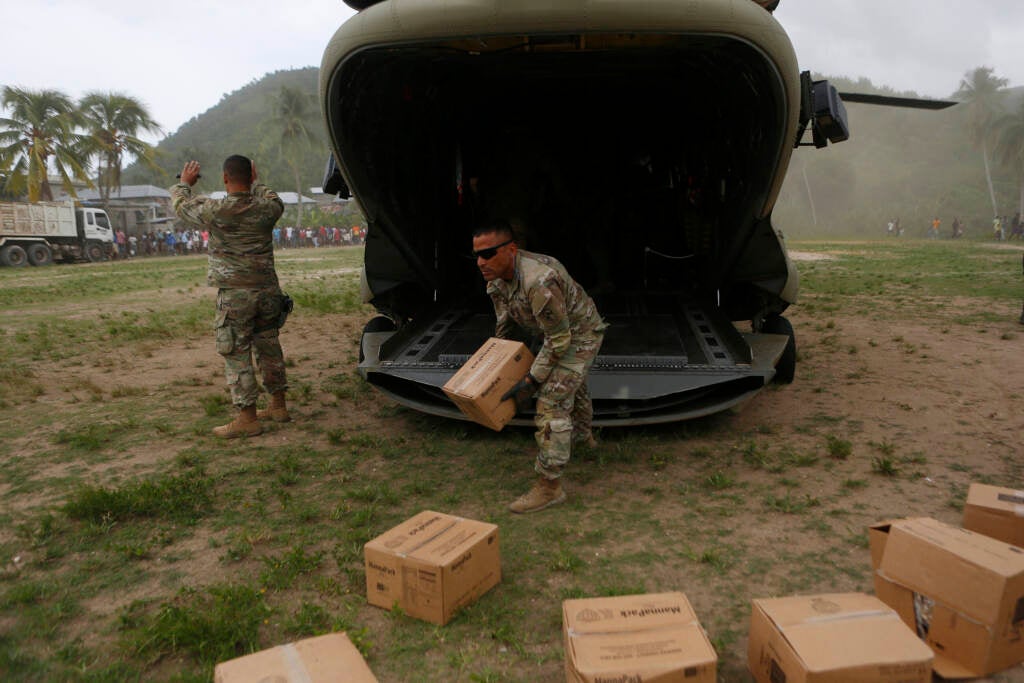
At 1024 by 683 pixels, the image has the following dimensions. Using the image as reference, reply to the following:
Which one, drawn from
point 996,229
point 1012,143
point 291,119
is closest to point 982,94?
point 1012,143

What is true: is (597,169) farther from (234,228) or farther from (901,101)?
(234,228)

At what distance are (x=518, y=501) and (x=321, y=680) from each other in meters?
1.72

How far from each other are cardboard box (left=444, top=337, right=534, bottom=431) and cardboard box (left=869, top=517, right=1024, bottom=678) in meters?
1.71

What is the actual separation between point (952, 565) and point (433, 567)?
167 centimetres

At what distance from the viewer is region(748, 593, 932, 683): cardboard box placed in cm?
187

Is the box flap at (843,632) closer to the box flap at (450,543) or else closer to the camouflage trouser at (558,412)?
the box flap at (450,543)

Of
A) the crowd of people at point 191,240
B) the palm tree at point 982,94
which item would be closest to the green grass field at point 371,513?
the crowd of people at point 191,240

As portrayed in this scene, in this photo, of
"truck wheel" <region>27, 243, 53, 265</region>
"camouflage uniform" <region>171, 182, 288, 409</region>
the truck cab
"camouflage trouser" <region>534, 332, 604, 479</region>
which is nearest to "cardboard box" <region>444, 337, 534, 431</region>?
"camouflage trouser" <region>534, 332, 604, 479</region>

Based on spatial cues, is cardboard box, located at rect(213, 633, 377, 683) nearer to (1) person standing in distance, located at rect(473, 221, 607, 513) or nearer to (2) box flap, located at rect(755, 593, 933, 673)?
(2) box flap, located at rect(755, 593, 933, 673)

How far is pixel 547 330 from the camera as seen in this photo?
3.41 metres

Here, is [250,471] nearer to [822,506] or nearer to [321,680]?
[321,680]

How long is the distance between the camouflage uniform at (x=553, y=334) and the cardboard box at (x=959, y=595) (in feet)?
5.08

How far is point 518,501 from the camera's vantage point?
354cm

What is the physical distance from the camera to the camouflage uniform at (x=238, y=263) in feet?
15.3
